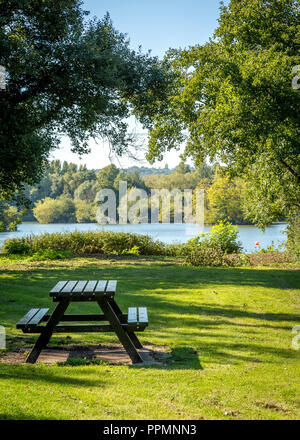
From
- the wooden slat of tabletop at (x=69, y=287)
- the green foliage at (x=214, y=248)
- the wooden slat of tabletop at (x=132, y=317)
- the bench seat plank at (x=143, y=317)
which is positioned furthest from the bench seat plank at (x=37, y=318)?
the green foliage at (x=214, y=248)

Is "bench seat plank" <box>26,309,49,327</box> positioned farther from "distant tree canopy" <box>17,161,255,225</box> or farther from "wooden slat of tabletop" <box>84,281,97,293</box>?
"distant tree canopy" <box>17,161,255,225</box>

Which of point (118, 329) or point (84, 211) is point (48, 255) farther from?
point (84, 211)

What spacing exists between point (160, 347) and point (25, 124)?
5.57m

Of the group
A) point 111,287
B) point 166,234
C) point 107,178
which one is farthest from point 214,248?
point 107,178

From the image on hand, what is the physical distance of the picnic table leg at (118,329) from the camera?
5.13m

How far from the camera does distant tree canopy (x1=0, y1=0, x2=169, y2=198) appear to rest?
854cm

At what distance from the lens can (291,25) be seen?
1211 cm

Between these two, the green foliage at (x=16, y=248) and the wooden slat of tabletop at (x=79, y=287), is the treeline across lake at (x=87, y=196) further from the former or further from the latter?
the wooden slat of tabletop at (x=79, y=287)

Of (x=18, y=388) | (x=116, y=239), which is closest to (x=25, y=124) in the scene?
(x=18, y=388)

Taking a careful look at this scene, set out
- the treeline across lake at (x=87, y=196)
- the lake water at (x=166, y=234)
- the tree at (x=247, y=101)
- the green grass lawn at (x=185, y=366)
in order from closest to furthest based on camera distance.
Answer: the green grass lawn at (x=185, y=366)
the tree at (x=247, y=101)
the lake water at (x=166, y=234)
the treeline across lake at (x=87, y=196)

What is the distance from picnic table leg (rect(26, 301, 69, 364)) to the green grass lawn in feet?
0.68

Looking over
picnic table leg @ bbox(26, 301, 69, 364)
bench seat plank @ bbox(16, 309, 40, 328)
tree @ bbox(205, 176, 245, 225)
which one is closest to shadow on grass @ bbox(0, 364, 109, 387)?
picnic table leg @ bbox(26, 301, 69, 364)

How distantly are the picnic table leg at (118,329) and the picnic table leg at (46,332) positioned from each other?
0.48 meters
